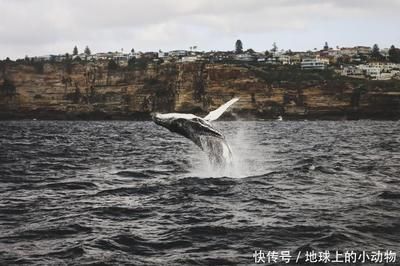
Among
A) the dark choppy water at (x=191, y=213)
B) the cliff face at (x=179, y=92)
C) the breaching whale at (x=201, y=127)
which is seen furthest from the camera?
the cliff face at (x=179, y=92)

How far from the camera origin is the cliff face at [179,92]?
13038 centimetres

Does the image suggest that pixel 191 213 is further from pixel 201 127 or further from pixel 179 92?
pixel 179 92

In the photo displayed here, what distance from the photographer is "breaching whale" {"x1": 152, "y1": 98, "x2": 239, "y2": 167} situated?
61.0 ft

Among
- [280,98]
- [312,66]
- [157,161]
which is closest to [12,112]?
[280,98]

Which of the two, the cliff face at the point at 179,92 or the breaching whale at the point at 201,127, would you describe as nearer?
the breaching whale at the point at 201,127

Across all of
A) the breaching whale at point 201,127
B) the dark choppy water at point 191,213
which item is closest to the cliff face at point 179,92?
the dark choppy water at point 191,213

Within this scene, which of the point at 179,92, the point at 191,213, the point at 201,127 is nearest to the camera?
the point at 191,213

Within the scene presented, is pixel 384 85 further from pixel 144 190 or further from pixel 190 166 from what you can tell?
pixel 144 190

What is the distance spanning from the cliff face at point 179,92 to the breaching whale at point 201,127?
114 m

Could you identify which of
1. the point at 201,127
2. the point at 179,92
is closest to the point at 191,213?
the point at 201,127

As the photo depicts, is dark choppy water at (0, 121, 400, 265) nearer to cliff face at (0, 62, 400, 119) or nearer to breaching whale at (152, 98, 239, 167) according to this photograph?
breaching whale at (152, 98, 239, 167)

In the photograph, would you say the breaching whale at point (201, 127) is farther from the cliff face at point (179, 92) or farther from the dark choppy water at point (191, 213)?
the cliff face at point (179, 92)

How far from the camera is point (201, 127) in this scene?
1864 centimetres

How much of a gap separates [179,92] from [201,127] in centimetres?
12418
